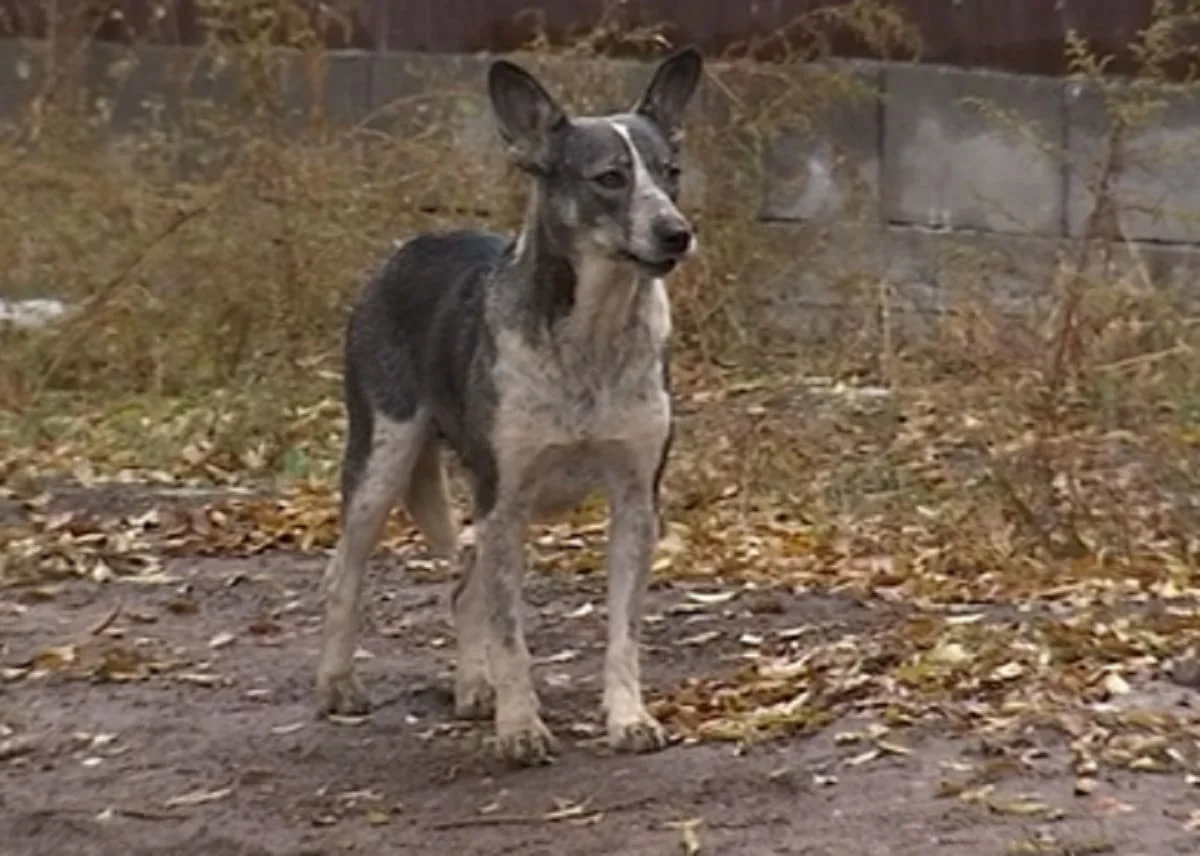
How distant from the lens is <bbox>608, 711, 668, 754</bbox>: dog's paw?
749 centimetres

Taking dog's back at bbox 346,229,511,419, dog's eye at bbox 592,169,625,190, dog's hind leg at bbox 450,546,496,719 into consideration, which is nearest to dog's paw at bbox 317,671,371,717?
dog's hind leg at bbox 450,546,496,719

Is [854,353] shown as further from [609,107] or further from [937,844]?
[937,844]

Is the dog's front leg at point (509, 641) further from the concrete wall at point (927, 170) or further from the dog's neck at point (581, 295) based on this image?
the concrete wall at point (927, 170)

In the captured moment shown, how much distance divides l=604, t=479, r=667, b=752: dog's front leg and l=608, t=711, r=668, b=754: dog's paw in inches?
1.0

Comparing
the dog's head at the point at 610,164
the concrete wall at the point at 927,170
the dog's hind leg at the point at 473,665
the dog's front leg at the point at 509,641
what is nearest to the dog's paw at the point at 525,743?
the dog's front leg at the point at 509,641

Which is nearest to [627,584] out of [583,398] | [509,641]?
[509,641]

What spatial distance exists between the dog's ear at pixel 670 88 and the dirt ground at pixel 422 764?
151 cm

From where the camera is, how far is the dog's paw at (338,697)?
830 centimetres

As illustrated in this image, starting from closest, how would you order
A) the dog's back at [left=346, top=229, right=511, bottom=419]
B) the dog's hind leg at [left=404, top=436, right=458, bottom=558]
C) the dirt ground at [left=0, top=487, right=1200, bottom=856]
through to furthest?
1. the dirt ground at [left=0, top=487, right=1200, bottom=856]
2. the dog's back at [left=346, top=229, right=511, bottom=419]
3. the dog's hind leg at [left=404, top=436, right=458, bottom=558]

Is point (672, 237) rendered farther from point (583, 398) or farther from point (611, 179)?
point (583, 398)

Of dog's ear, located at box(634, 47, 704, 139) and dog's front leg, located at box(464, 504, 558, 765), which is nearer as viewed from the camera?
dog's front leg, located at box(464, 504, 558, 765)

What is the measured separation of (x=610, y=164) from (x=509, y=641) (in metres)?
1.16

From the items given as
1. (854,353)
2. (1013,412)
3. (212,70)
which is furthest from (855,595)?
(212,70)

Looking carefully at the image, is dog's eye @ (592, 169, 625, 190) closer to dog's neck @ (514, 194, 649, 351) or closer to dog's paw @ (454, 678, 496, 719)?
dog's neck @ (514, 194, 649, 351)
